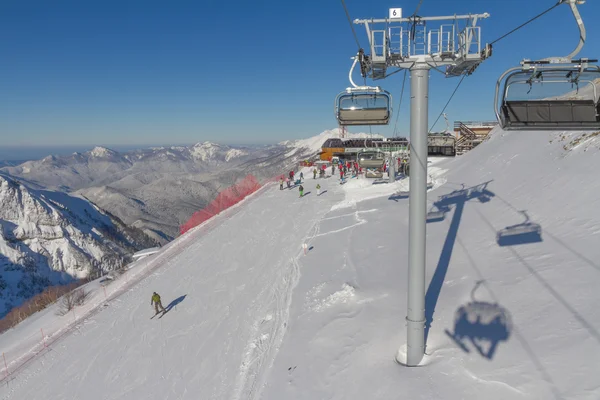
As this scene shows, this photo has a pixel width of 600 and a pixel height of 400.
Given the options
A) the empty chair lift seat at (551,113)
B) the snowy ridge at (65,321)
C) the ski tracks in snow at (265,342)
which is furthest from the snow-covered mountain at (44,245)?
the empty chair lift seat at (551,113)

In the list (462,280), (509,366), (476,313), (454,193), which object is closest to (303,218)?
(454,193)

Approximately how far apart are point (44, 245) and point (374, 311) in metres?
157

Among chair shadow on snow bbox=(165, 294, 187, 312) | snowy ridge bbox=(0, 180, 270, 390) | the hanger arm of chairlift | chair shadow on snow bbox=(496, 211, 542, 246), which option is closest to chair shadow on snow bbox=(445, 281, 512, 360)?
chair shadow on snow bbox=(496, 211, 542, 246)

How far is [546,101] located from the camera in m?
5.63

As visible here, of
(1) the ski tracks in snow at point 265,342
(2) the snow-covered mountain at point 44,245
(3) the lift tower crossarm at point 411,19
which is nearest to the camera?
(3) the lift tower crossarm at point 411,19

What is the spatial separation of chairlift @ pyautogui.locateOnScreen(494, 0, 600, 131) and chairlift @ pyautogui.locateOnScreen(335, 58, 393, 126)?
134 inches

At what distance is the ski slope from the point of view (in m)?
5.95

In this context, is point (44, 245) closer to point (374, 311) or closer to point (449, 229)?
point (449, 229)

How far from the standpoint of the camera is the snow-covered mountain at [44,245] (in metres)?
116

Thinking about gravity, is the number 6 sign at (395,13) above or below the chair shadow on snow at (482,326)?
above

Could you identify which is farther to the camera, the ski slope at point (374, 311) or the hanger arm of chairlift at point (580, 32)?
the ski slope at point (374, 311)

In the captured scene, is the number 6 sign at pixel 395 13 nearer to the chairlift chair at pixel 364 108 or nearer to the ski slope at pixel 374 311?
the chairlift chair at pixel 364 108

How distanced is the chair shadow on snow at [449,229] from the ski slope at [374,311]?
0.07m

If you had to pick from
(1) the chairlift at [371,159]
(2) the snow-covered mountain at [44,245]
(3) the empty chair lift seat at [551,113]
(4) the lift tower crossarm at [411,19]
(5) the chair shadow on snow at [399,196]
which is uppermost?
(4) the lift tower crossarm at [411,19]
